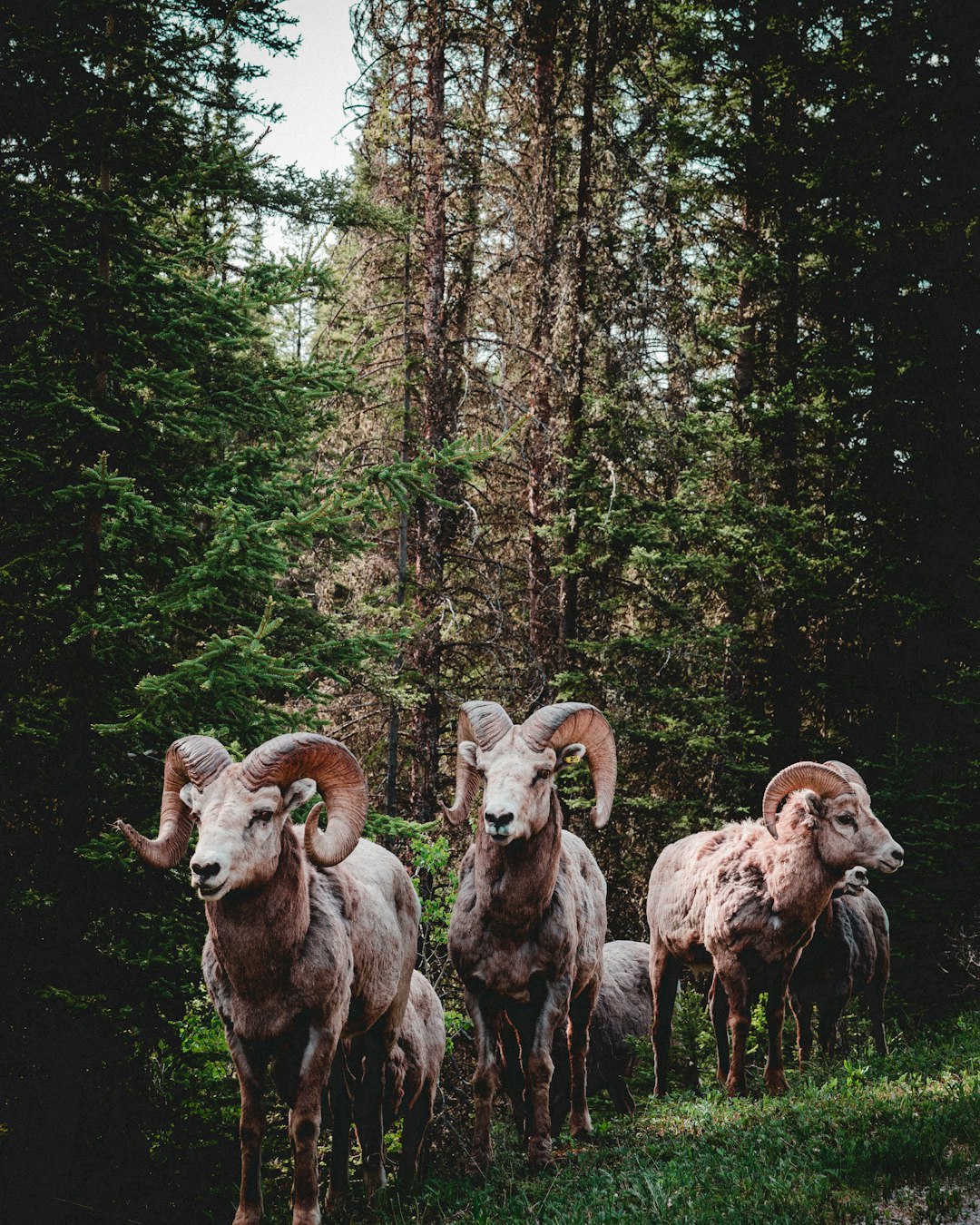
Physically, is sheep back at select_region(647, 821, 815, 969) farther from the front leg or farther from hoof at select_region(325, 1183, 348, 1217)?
hoof at select_region(325, 1183, 348, 1217)

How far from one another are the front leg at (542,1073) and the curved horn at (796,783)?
3037 millimetres

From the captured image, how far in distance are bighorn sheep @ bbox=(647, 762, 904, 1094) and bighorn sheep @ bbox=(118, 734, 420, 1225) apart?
4158 millimetres

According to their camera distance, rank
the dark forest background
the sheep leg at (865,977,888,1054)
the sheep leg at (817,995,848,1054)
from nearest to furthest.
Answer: the dark forest background < the sheep leg at (817,995,848,1054) < the sheep leg at (865,977,888,1054)

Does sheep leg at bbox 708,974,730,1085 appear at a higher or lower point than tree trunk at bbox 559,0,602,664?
lower

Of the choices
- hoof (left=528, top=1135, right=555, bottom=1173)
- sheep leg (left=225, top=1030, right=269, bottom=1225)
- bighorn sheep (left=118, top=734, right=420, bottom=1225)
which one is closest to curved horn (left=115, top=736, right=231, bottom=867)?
bighorn sheep (left=118, top=734, right=420, bottom=1225)

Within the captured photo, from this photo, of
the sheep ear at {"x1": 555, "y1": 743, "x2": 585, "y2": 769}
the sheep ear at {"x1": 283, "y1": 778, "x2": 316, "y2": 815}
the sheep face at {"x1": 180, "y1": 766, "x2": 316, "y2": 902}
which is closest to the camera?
the sheep face at {"x1": 180, "y1": 766, "x2": 316, "y2": 902}

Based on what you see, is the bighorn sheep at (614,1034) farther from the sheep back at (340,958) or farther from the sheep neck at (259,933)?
the sheep neck at (259,933)

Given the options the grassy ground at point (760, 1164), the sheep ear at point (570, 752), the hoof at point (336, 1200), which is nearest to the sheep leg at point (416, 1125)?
the grassy ground at point (760, 1164)

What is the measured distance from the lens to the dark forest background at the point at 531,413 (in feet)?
26.8

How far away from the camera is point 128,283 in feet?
26.8

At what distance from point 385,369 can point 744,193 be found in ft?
24.7

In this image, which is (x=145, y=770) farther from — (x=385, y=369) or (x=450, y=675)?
(x=385, y=369)

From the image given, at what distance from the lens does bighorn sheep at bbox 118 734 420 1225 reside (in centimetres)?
532

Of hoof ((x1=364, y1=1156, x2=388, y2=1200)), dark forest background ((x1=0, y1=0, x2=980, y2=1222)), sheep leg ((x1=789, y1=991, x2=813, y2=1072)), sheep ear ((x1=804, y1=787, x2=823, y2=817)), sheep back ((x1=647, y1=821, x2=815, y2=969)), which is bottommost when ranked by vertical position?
sheep leg ((x1=789, y1=991, x2=813, y2=1072))
